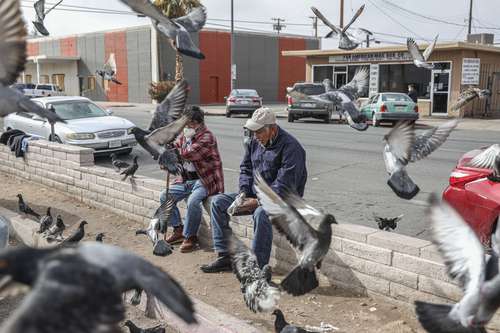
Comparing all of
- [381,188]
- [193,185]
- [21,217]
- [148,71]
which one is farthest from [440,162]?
[148,71]

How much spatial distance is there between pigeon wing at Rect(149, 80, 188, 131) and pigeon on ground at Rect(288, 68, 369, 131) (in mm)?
1574

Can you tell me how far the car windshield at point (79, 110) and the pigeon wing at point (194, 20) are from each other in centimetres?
1040

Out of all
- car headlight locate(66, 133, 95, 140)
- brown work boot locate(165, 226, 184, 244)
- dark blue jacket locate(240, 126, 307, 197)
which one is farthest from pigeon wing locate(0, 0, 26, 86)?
car headlight locate(66, 133, 95, 140)

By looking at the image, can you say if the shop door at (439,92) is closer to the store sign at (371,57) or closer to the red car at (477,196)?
the store sign at (371,57)

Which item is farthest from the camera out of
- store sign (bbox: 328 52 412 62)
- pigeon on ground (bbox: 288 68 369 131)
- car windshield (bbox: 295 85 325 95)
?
store sign (bbox: 328 52 412 62)

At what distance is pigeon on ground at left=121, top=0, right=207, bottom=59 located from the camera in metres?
3.08

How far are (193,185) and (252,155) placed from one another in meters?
1.12

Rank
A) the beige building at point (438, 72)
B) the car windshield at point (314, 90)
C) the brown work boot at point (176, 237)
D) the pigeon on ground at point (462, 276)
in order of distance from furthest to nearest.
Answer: the beige building at point (438, 72) → the car windshield at point (314, 90) → the brown work boot at point (176, 237) → the pigeon on ground at point (462, 276)

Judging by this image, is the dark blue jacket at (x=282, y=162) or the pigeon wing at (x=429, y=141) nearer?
the pigeon wing at (x=429, y=141)

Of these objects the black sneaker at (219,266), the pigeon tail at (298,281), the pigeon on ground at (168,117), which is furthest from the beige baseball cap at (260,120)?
the pigeon tail at (298,281)

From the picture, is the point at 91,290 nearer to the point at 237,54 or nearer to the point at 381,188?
the point at 381,188

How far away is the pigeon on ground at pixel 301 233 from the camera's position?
3244 millimetres

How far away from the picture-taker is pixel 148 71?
41.3 meters

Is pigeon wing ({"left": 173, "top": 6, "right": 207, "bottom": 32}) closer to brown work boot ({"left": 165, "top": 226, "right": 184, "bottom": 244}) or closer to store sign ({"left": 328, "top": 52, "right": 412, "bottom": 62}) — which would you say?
brown work boot ({"left": 165, "top": 226, "right": 184, "bottom": 244})
